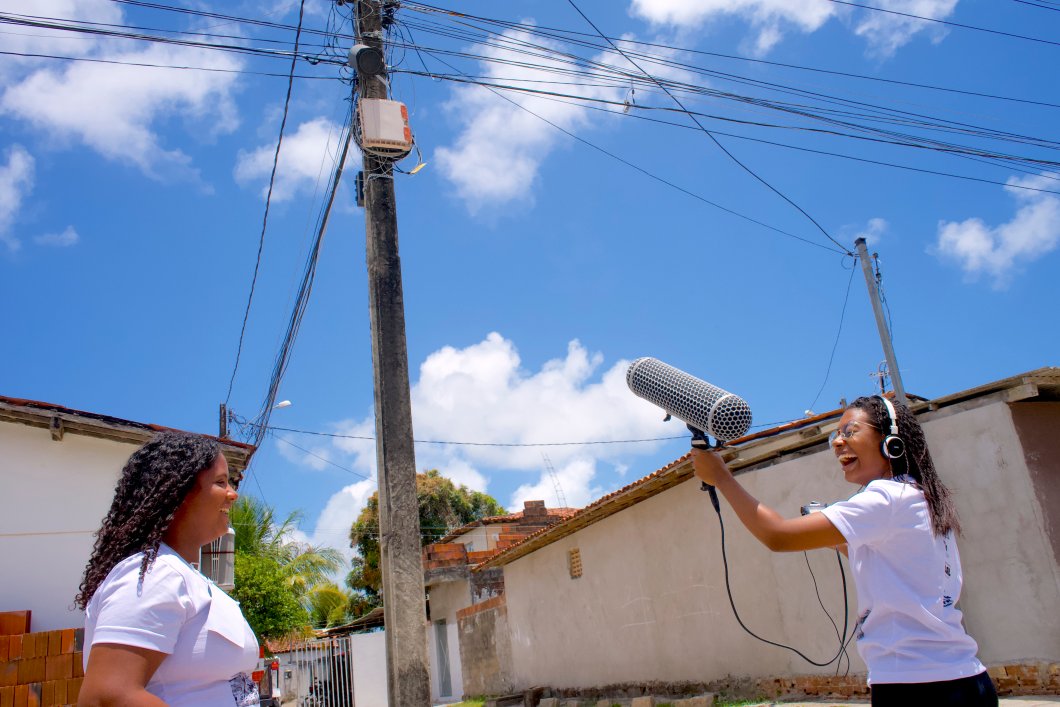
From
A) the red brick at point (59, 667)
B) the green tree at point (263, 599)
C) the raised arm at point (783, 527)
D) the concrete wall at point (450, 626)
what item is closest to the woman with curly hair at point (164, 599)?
the raised arm at point (783, 527)

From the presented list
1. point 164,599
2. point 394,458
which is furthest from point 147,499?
point 394,458

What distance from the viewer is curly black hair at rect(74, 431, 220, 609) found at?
1.90m

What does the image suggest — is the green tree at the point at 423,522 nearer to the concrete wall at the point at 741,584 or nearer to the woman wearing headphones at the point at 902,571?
the concrete wall at the point at 741,584

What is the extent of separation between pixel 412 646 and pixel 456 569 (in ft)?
54.0

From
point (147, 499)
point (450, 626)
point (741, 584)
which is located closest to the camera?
point (147, 499)

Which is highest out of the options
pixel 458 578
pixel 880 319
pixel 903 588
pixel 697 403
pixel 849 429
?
pixel 880 319

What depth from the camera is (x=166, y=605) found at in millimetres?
1738

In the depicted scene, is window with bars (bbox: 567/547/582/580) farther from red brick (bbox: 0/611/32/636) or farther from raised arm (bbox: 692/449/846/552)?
raised arm (bbox: 692/449/846/552)

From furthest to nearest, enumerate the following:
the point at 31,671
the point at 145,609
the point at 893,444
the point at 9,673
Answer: the point at 31,671 → the point at 9,673 → the point at 893,444 → the point at 145,609

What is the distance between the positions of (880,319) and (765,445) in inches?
195

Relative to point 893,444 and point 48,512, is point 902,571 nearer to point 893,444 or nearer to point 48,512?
point 893,444

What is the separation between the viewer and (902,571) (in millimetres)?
2236

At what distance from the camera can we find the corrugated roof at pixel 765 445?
7.73m

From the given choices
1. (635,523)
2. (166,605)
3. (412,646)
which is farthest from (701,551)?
(166,605)
